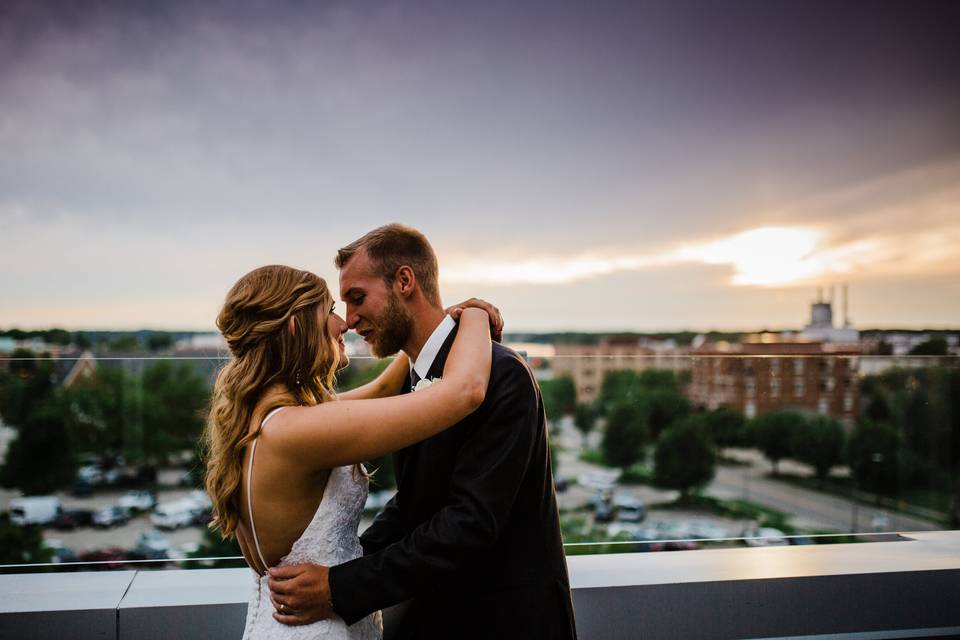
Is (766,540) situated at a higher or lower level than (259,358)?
lower

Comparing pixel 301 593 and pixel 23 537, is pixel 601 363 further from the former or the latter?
pixel 23 537

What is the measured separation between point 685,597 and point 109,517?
4.97 m

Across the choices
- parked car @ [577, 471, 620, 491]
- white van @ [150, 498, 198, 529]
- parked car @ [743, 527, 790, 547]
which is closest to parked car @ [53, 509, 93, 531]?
white van @ [150, 498, 198, 529]

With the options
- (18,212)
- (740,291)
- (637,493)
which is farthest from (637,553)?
(740,291)

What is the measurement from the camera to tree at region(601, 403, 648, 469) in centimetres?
586

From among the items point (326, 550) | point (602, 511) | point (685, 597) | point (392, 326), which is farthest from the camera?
point (602, 511)

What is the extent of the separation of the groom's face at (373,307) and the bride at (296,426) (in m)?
0.14

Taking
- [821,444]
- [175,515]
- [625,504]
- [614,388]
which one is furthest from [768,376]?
[821,444]

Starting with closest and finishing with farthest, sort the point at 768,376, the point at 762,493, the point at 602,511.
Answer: the point at 768,376 → the point at 602,511 → the point at 762,493

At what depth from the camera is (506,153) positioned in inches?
949

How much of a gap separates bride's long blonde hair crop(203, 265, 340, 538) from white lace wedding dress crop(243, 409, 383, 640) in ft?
0.21

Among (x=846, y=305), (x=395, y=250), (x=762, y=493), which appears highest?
(x=846, y=305)

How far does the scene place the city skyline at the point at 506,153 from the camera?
11.3m

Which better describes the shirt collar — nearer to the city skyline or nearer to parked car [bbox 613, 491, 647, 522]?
the city skyline
